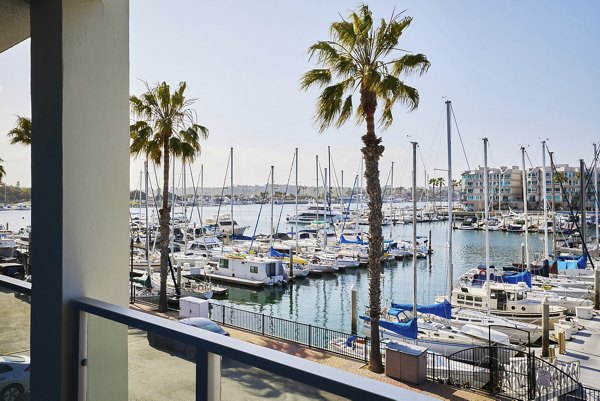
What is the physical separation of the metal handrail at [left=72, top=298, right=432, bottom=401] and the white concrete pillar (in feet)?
0.85

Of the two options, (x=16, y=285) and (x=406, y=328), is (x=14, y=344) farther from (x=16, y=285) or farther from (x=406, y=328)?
(x=406, y=328)

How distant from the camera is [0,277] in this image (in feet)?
8.64

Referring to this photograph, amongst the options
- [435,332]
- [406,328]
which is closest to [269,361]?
[406,328]

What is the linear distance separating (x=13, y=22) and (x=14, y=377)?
2.25 m

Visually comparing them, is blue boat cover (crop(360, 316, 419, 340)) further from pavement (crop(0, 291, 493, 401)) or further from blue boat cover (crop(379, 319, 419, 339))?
pavement (crop(0, 291, 493, 401))

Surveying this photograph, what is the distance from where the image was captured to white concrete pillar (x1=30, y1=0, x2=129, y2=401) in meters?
2.02

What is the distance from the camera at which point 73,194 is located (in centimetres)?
206

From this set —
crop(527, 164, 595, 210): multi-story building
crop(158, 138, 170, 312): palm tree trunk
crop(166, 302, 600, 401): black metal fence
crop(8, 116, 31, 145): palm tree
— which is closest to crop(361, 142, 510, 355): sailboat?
crop(166, 302, 600, 401): black metal fence

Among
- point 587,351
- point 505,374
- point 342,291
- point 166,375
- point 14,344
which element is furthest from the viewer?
point 342,291

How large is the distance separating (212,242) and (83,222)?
41.4 m

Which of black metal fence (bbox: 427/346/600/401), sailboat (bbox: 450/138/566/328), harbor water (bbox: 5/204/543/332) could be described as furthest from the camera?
harbor water (bbox: 5/204/543/332)

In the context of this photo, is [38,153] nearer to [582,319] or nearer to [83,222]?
[83,222]

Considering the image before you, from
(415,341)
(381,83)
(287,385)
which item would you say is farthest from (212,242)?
(287,385)

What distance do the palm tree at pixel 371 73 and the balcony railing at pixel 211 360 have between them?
10.9m
